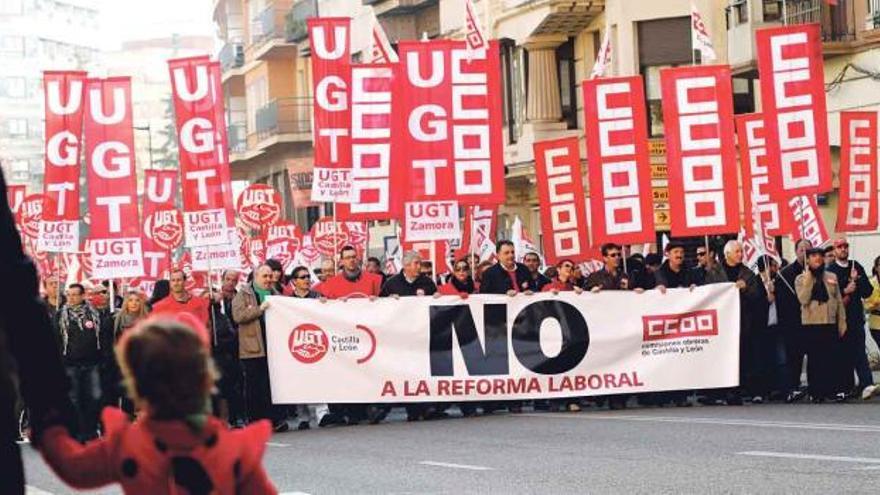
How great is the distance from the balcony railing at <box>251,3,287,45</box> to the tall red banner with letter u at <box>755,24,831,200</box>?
48871 millimetres

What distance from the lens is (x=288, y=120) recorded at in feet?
236

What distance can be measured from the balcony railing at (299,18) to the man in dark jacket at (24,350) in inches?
2499

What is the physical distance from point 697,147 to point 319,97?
6.50 metres

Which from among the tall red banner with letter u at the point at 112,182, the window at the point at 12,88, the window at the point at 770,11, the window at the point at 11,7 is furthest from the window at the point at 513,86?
the window at the point at 11,7

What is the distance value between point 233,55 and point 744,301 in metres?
60.3

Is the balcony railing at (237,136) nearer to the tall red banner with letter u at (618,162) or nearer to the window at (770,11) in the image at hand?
the window at (770,11)

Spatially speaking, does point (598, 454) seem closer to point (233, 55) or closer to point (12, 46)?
point (233, 55)

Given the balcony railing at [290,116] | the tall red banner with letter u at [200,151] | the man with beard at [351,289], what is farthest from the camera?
the balcony railing at [290,116]

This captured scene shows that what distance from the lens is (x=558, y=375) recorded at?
2303cm

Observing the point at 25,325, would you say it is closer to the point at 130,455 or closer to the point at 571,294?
the point at 130,455

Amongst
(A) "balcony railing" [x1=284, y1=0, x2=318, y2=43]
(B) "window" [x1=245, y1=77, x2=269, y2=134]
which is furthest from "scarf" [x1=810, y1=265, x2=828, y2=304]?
(B) "window" [x1=245, y1=77, x2=269, y2=134]

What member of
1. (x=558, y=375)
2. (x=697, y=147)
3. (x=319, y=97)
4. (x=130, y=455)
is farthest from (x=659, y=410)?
(x=130, y=455)

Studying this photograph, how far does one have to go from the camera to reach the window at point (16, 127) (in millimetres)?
161125

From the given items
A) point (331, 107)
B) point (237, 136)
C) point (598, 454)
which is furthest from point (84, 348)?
point (237, 136)
